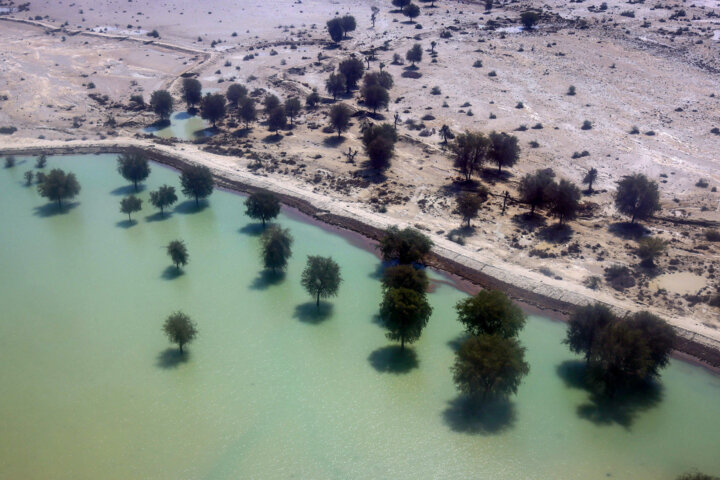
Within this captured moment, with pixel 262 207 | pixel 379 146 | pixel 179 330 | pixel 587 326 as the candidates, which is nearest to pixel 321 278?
pixel 179 330

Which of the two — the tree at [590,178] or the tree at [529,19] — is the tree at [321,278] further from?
the tree at [529,19]

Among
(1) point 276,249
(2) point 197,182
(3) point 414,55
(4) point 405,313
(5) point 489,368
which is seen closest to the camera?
(5) point 489,368

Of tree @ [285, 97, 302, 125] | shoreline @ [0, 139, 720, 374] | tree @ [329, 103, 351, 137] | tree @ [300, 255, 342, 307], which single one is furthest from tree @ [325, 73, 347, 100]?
tree @ [300, 255, 342, 307]

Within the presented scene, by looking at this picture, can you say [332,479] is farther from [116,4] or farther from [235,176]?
[116,4]

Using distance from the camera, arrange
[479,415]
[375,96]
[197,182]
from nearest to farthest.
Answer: [479,415]
[197,182]
[375,96]

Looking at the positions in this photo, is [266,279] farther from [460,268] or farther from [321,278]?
[460,268]

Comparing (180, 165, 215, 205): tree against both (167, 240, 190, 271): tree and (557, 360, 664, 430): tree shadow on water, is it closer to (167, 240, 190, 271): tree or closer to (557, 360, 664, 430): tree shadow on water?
(167, 240, 190, 271): tree
